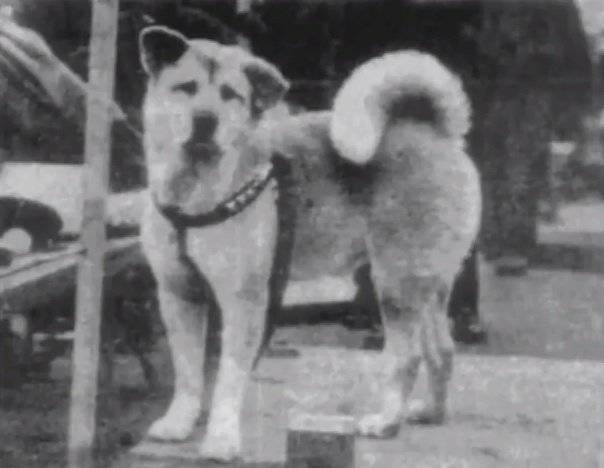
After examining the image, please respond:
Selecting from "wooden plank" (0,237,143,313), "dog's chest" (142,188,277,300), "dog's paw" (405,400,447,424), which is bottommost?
"dog's paw" (405,400,447,424)

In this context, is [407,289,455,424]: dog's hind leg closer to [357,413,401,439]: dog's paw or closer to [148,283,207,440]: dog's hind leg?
[357,413,401,439]: dog's paw

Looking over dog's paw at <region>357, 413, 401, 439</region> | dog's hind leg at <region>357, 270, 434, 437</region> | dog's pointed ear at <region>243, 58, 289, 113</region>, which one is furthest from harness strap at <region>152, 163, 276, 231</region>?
dog's paw at <region>357, 413, 401, 439</region>

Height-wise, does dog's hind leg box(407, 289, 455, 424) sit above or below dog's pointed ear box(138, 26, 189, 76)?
below

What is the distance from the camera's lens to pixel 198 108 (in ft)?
14.4

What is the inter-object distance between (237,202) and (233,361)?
0.49 m

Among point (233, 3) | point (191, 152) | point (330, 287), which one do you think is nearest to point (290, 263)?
point (330, 287)

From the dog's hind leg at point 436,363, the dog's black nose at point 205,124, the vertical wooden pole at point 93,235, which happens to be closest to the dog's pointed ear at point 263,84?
the dog's black nose at point 205,124

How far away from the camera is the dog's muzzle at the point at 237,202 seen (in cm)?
446

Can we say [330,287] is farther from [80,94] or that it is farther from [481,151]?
[80,94]

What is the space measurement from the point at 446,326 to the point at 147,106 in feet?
3.67

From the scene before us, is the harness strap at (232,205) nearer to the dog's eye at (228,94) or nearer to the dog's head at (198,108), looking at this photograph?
the dog's head at (198,108)

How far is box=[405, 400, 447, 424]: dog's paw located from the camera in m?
4.50

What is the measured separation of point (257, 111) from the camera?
4.44m

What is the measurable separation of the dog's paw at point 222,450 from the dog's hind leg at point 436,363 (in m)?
0.53
